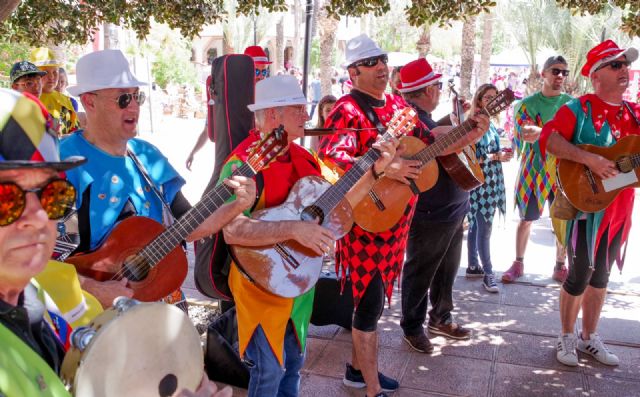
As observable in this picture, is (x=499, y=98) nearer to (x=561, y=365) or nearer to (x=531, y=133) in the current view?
(x=531, y=133)

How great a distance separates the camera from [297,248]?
2967 mm

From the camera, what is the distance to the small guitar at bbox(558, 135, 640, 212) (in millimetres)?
4094

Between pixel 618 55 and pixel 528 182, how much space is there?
2056mm

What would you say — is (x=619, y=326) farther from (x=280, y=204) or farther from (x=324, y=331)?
(x=280, y=204)

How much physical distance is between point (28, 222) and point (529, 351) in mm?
4094

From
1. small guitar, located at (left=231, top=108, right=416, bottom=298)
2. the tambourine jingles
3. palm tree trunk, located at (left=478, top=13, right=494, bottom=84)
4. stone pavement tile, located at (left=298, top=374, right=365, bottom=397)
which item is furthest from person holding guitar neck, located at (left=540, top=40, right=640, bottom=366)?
palm tree trunk, located at (left=478, top=13, right=494, bottom=84)

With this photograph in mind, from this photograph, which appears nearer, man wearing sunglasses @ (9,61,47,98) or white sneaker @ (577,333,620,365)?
white sneaker @ (577,333,620,365)

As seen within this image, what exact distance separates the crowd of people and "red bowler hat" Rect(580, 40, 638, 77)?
1 centimetres

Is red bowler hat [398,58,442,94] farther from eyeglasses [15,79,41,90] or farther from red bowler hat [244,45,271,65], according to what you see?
eyeglasses [15,79,41,90]

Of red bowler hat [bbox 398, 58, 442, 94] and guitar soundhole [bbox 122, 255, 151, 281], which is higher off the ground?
red bowler hat [bbox 398, 58, 442, 94]

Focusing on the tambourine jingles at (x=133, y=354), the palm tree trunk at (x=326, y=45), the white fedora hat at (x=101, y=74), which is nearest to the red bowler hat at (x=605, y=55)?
the white fedora hat at (x=101, y=74)

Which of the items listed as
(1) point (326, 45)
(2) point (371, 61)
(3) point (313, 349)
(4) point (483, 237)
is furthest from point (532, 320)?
(1) point (326, 45)

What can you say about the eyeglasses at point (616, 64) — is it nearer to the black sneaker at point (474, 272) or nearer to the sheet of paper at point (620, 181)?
the sheet of paper at point (620, 181)

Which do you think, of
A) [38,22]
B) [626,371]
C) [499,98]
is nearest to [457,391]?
[626,371]
